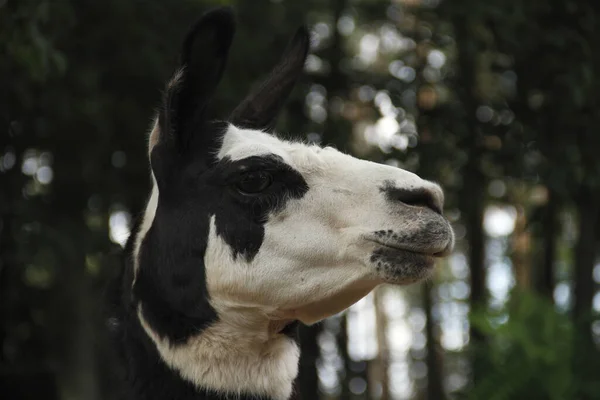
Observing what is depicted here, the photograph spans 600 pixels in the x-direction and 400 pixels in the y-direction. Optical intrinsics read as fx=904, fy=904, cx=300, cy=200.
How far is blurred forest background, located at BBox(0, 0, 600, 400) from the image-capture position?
8984 mm

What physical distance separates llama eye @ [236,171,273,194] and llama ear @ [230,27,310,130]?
2.04 ft

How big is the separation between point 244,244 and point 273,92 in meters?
0.98

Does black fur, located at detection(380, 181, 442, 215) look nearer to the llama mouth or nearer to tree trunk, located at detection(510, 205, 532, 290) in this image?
the llama mouth

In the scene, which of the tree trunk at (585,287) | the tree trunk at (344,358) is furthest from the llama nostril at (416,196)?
the tree trunk at (344,358)

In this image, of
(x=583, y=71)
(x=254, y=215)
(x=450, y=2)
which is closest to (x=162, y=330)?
(x=254, y=215)

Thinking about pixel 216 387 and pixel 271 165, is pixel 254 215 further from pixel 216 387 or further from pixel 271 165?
pixel 216 387

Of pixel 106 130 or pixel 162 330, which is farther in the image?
pixel 106 130

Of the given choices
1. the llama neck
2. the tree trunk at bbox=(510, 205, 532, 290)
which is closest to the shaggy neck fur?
the llama neck

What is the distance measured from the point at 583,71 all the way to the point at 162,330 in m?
6.35

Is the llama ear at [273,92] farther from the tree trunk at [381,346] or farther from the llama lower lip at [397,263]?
the tree trunk at [381,346]

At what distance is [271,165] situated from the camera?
314 centimetres

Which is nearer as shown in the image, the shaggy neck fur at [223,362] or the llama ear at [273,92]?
the shaggy neck fur at [223,362]

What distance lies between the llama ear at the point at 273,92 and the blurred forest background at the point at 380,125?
173 inches

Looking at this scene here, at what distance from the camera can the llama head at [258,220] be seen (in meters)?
2.92
